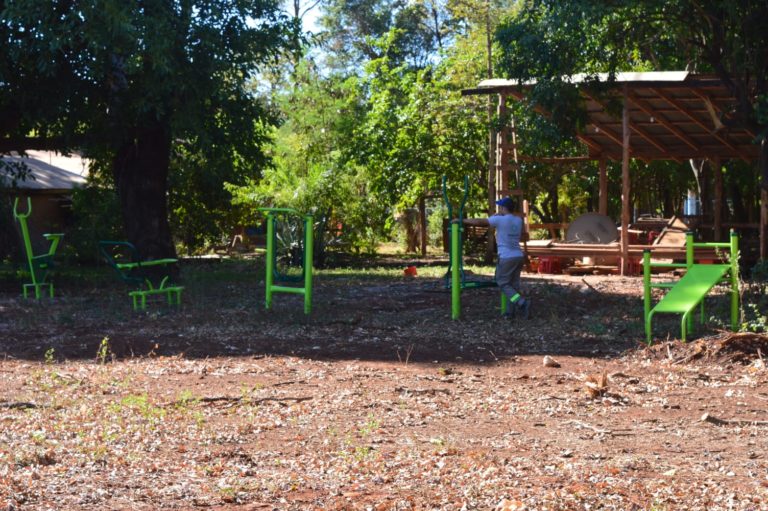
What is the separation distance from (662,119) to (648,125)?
108cm

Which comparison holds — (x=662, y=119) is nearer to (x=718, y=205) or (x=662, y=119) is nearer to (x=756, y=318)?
(x=718, y=205)

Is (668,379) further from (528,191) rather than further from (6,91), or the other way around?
(528,191)

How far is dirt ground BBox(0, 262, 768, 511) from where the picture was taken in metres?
5.45

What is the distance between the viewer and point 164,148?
17.7 meters

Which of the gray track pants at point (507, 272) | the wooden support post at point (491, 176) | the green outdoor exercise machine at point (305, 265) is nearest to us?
the gray track pants at point (507, 272)

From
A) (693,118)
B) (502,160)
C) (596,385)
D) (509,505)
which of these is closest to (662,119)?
(693,118)

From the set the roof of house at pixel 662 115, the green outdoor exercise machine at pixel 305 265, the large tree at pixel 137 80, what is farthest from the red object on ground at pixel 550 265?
the green outdoor exercise machine at pixel 305 265

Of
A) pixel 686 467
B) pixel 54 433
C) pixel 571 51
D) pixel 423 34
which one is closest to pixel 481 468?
pixel 686 467

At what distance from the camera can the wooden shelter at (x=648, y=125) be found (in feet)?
57.5

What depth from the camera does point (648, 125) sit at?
21.4 m

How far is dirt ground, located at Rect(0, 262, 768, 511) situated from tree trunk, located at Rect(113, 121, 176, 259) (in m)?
4.14

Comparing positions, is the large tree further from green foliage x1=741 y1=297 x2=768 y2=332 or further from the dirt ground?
green foliage x1=741 y1=297 x2=768 y2=332

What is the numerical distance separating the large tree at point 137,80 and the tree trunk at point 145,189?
0.02m

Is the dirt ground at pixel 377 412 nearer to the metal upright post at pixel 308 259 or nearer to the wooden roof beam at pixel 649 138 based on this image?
the metal upright post at pixel 308 259
